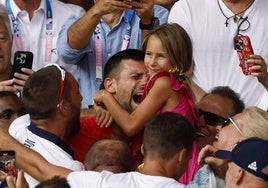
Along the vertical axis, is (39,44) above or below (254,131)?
below

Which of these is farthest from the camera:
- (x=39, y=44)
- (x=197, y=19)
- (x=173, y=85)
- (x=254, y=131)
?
(x=39, y=44)

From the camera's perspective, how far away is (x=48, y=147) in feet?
20.4

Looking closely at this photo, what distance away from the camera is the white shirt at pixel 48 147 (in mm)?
6145

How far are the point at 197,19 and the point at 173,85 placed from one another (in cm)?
108

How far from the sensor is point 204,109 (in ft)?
22.2

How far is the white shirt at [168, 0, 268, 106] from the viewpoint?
7.45 meters

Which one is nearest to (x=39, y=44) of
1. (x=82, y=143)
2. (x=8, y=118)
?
(x=8, y=118)

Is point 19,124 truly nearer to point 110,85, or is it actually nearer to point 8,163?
point 110,85

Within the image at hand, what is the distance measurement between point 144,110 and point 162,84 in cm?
22

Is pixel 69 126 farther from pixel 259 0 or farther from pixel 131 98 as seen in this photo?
pixel 259 0

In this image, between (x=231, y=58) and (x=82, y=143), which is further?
(x=231, y=58)

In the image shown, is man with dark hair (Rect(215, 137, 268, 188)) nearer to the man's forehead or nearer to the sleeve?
the man's forehead

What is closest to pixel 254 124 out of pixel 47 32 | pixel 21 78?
pixel 21 78

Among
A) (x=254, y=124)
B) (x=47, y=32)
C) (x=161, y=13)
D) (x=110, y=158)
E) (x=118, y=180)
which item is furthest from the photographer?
(x=47, y=32)
